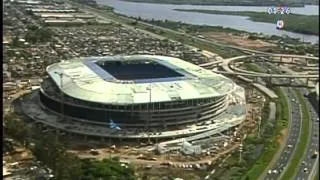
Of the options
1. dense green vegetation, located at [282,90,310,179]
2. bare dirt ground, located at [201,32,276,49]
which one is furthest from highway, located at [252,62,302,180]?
bare dirt ground, located at [201,32,276,49]

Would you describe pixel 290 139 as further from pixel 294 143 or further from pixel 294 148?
pixel 294 148

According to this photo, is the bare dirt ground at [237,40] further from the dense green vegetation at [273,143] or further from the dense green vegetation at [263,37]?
the dense green vegetation at [273,143]

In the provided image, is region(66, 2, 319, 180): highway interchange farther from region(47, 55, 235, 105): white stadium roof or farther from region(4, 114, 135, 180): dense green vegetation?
region(4, 114, 135, 180): dense green vegetation

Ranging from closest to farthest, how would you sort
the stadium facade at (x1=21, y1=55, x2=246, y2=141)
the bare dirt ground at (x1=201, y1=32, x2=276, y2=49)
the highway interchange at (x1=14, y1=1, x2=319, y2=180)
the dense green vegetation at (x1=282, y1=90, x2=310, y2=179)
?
the highway interchange at (x1=14, y1=1, x2=319, y2=180) < the dense green vegetation at (x1=282, y1=90, x2=310, y2=179) < the stadium facade at (x1=21, y1=55, x2=246, y2=141) < the bare dirt ground at (x1=201, y1=32, x2=276, y2=49)

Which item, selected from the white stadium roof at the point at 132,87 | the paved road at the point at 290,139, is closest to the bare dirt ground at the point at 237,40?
the paved road at the point at 290,139

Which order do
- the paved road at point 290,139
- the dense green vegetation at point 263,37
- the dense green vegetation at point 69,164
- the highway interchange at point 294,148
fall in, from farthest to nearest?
the dense green vegetation at point 263,37 → the paved road at point 290,139 → the highway interchange at point 294,148 → the dense green vegetation at point 69,164

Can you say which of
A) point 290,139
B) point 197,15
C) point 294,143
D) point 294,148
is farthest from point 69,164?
point 197,15

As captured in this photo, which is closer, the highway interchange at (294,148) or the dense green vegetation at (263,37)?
the highway interchange at (294,148)
